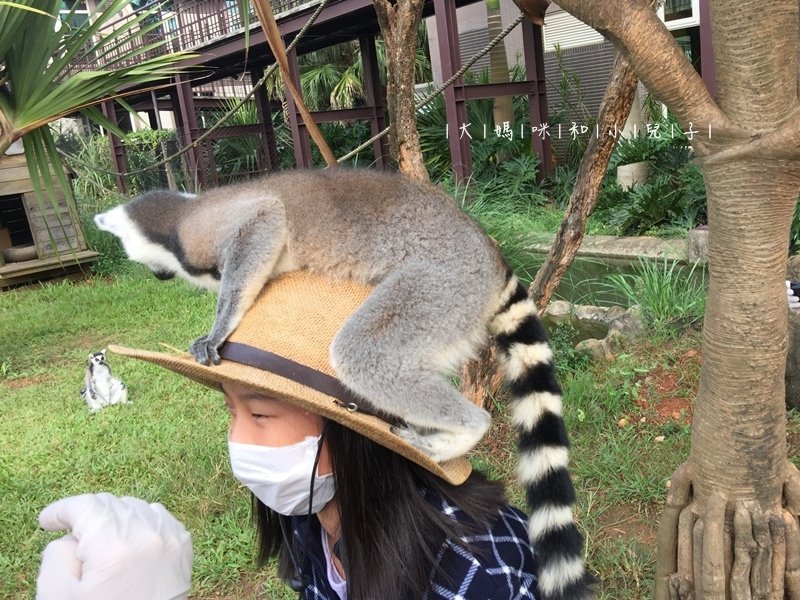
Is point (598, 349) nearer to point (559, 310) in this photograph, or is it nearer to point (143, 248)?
point (559, 310)

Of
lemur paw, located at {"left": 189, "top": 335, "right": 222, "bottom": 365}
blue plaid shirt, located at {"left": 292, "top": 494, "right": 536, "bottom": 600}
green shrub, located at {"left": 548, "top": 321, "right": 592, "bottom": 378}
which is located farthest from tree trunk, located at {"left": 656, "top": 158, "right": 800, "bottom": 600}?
green shrub, located at {"left": 548, "top": 321, "right": 592, "bottom": 378}

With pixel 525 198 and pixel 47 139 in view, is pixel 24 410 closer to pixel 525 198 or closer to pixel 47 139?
pixel 47 139

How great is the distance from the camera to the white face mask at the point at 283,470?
126cm

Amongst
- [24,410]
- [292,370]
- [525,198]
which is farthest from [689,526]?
[525,198]

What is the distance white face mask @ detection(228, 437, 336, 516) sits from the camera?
49.7 inches

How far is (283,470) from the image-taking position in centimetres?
126

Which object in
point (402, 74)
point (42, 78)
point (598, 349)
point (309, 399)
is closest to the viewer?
point (309, 399)

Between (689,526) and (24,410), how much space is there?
14.3ft

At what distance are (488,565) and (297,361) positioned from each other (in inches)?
18.7

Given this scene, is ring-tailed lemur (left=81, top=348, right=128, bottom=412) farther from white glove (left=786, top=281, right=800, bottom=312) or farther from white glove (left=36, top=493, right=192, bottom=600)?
white glove (left=786, top=281, right=800, bottom=312)

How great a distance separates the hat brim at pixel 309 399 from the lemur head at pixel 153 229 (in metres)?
1.03

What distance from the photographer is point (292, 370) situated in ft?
3.89

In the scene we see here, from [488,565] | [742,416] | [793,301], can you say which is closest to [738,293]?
[742,416]

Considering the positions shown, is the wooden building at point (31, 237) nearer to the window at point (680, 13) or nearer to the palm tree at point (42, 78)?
the palm tree at point (42, 78)
